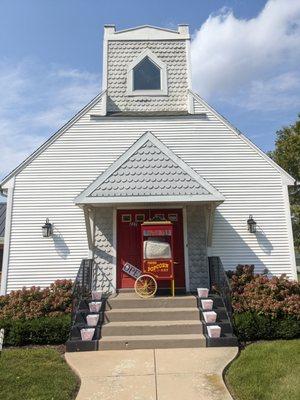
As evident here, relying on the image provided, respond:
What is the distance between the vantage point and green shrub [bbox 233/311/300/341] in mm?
7004

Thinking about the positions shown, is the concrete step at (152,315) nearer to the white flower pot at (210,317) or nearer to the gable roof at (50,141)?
the white flower pot at (210,317)

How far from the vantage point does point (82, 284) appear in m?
8.50

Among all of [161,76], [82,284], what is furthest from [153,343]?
[161,76]

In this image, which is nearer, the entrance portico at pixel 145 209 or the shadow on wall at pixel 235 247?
the entrance portico at pixel 145 209

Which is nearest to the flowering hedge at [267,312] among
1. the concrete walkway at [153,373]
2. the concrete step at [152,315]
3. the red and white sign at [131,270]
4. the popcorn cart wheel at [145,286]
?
the concrete walkway at [153,373]

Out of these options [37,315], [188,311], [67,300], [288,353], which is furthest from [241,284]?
[37,315]

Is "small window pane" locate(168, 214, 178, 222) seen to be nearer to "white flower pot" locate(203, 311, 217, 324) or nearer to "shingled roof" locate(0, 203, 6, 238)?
"white flower pot" locate(203, 311, 217, 324)

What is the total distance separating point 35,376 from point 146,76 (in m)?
10.1

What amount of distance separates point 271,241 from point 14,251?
7372 millimetres

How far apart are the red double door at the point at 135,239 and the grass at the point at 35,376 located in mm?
3310

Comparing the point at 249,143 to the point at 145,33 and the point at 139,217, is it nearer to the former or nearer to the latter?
the point at 139,217

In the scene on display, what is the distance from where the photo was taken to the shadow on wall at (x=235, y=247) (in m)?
10.1

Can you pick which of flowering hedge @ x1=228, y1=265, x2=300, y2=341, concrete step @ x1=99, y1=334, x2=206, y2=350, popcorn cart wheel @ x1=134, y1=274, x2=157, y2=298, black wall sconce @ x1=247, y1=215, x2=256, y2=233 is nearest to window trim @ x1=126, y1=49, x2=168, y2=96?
black wall sconce @ x1=247, y1=215, x2=256, y2=233

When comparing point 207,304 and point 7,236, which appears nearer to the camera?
point 207,304
